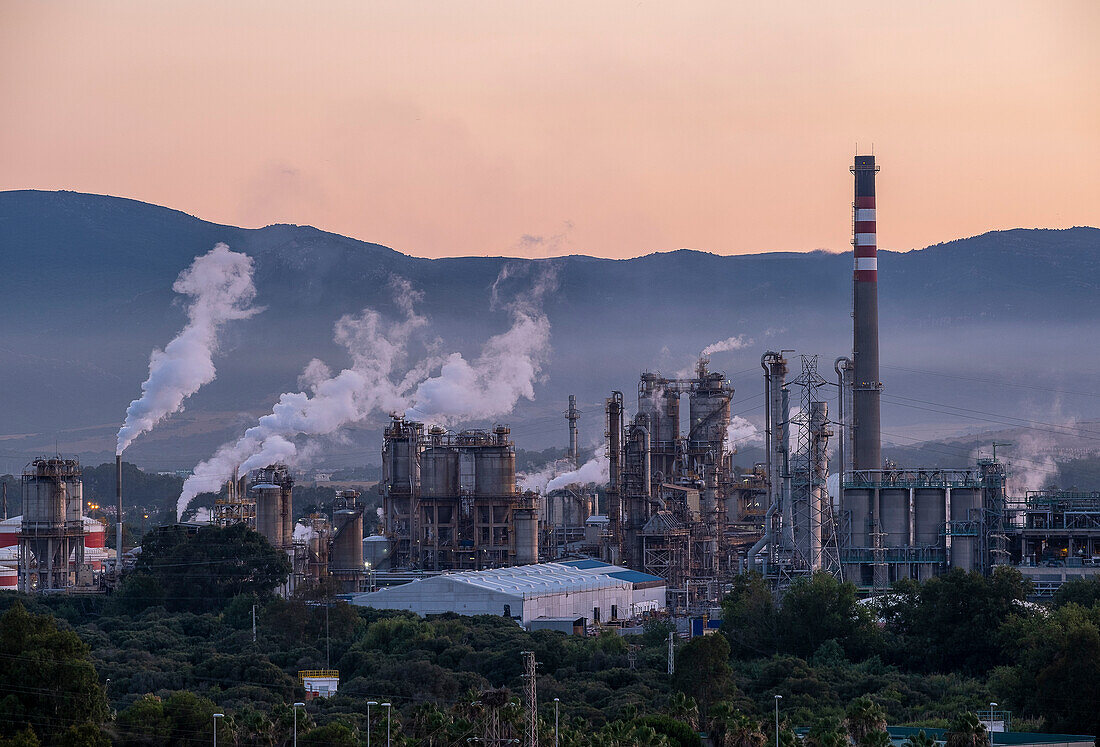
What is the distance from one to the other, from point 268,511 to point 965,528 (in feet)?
120

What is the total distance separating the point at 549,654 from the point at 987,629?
16241 millimetres

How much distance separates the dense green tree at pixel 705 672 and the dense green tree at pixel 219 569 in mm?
36361

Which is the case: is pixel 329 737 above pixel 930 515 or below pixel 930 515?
below

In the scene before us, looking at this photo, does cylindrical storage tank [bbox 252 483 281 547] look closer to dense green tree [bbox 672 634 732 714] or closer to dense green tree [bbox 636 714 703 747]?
dense green tree [bbox 672 634 732 714]

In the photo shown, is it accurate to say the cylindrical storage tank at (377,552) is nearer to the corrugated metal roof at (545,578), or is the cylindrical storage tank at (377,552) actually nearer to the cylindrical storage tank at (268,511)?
the cylindrical storage tank at (268,511)

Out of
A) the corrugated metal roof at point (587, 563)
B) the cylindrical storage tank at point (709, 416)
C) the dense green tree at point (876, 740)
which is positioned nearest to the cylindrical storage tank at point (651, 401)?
the cylindrical storage tank at point (709, 416)

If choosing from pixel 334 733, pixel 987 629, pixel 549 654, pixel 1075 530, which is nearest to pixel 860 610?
pixel 987 629

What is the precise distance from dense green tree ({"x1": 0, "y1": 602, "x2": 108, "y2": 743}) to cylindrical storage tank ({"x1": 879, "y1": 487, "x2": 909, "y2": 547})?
48490 millimetres

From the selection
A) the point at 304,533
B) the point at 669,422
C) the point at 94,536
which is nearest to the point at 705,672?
the point at 669,422

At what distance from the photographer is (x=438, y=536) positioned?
101 m

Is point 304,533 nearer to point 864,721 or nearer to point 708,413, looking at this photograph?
point 708,413

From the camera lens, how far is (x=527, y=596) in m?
80.0

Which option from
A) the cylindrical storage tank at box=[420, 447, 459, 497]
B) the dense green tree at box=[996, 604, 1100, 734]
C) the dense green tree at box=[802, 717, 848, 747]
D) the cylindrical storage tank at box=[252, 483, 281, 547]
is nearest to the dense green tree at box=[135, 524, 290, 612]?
the cylindrical storage tank at box=[252, 483, 281, 547]

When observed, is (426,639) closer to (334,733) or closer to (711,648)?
(711,648)
